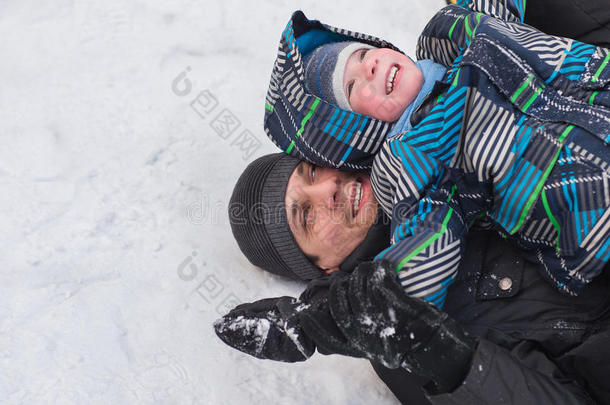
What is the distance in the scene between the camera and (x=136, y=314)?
143cm

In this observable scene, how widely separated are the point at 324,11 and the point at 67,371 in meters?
1.61

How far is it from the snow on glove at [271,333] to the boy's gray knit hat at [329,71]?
54 centimetres

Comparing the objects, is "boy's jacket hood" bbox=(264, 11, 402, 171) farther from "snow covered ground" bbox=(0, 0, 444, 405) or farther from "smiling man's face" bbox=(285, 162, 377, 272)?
"snow covered ground" bbox=(0, 0, 444, 405)

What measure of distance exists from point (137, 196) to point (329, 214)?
0.64 meters

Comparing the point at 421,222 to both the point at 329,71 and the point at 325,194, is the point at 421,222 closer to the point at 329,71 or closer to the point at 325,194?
the point at 325,194

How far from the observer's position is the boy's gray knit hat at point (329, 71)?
143 centimetres

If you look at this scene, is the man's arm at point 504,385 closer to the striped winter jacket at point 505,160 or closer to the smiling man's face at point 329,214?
the striped winter jacket at point 505,160

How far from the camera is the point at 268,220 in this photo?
1423 mm

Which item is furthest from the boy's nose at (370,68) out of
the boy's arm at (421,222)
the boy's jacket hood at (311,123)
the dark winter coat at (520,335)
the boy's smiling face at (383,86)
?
the dark winter coat at (520,335)

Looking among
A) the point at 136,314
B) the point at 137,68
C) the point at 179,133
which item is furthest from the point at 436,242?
the point at 137,68

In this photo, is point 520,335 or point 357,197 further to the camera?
point 357,197

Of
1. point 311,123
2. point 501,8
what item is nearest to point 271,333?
point 311,123

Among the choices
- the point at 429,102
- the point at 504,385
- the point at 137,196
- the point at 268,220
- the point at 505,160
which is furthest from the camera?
the point at 137,196

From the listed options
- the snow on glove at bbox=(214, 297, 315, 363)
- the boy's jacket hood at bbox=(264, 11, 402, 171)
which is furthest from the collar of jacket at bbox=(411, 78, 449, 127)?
the snow on glove at bbox=(214, 297, 315, 363)
